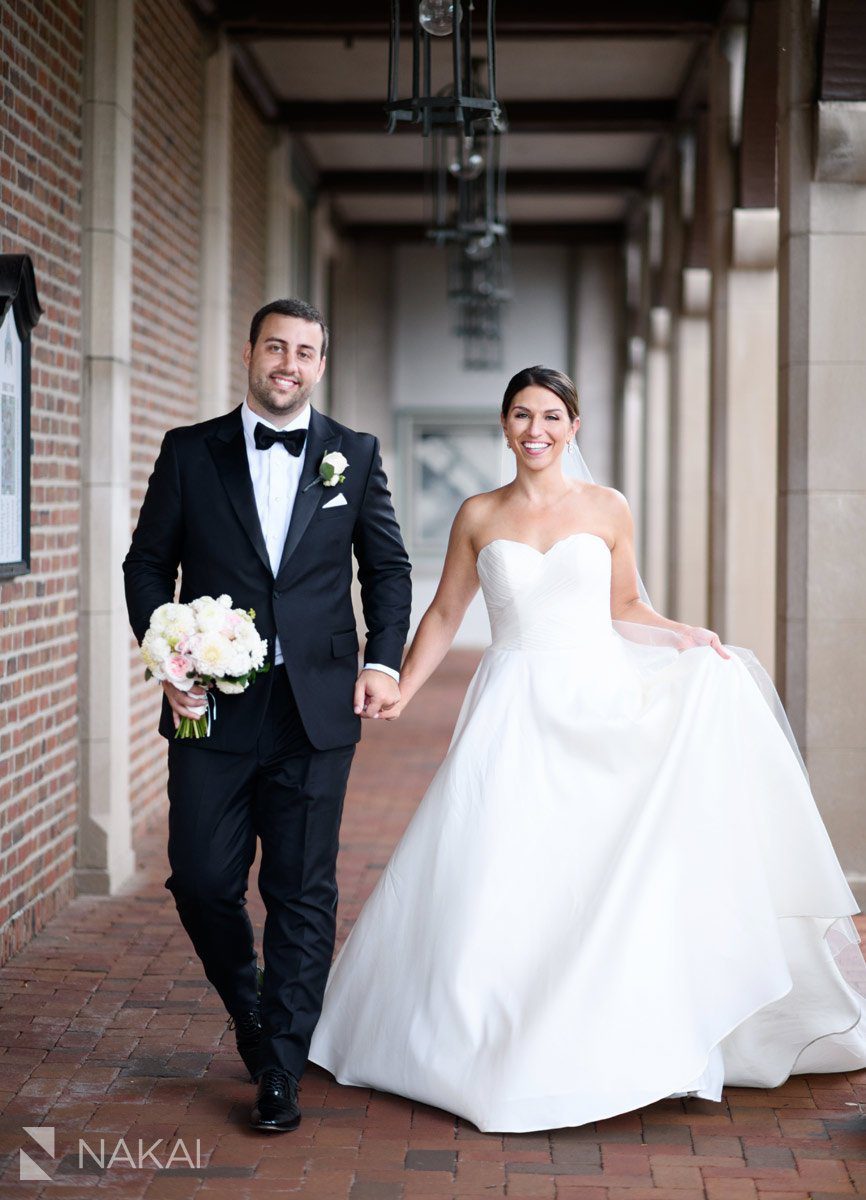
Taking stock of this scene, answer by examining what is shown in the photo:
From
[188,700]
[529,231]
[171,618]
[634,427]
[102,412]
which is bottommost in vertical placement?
[188,700]

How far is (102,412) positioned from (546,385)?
2.71 m

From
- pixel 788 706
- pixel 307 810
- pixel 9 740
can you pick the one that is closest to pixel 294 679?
pixel 307 810

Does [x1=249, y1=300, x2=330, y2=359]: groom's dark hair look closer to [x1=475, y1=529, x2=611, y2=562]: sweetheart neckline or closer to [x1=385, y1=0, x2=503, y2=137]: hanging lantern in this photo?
[x1=475, y1=529, x2=611, y2=562]: sweetheart neckline

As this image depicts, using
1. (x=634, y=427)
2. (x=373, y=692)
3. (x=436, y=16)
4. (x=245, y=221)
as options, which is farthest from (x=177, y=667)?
(x=634, y=427)

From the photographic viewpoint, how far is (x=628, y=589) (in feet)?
15.1

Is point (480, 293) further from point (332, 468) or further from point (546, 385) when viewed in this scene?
point (332, 468)

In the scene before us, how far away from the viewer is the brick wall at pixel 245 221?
1055 centimetres

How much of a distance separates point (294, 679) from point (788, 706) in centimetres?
321

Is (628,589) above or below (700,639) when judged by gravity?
above

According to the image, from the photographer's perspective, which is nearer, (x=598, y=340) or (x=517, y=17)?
(x=517, y=17)

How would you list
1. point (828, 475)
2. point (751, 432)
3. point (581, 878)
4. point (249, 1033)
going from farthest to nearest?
1. point (751, 432)
2. point (828, 475)
3. point (249, 1033)
4. point (581, 878)

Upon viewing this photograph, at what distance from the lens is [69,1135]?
3.78 m

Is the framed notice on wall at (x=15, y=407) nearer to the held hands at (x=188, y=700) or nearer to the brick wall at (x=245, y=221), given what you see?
the held hands at (x=188, y=700)

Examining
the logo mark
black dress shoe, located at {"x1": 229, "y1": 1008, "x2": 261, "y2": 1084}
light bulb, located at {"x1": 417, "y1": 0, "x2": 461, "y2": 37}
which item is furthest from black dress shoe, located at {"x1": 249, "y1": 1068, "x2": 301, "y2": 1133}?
light bulb, located at {"x1": 417, "y1": 0, "x2": 461, "y2": 37}
